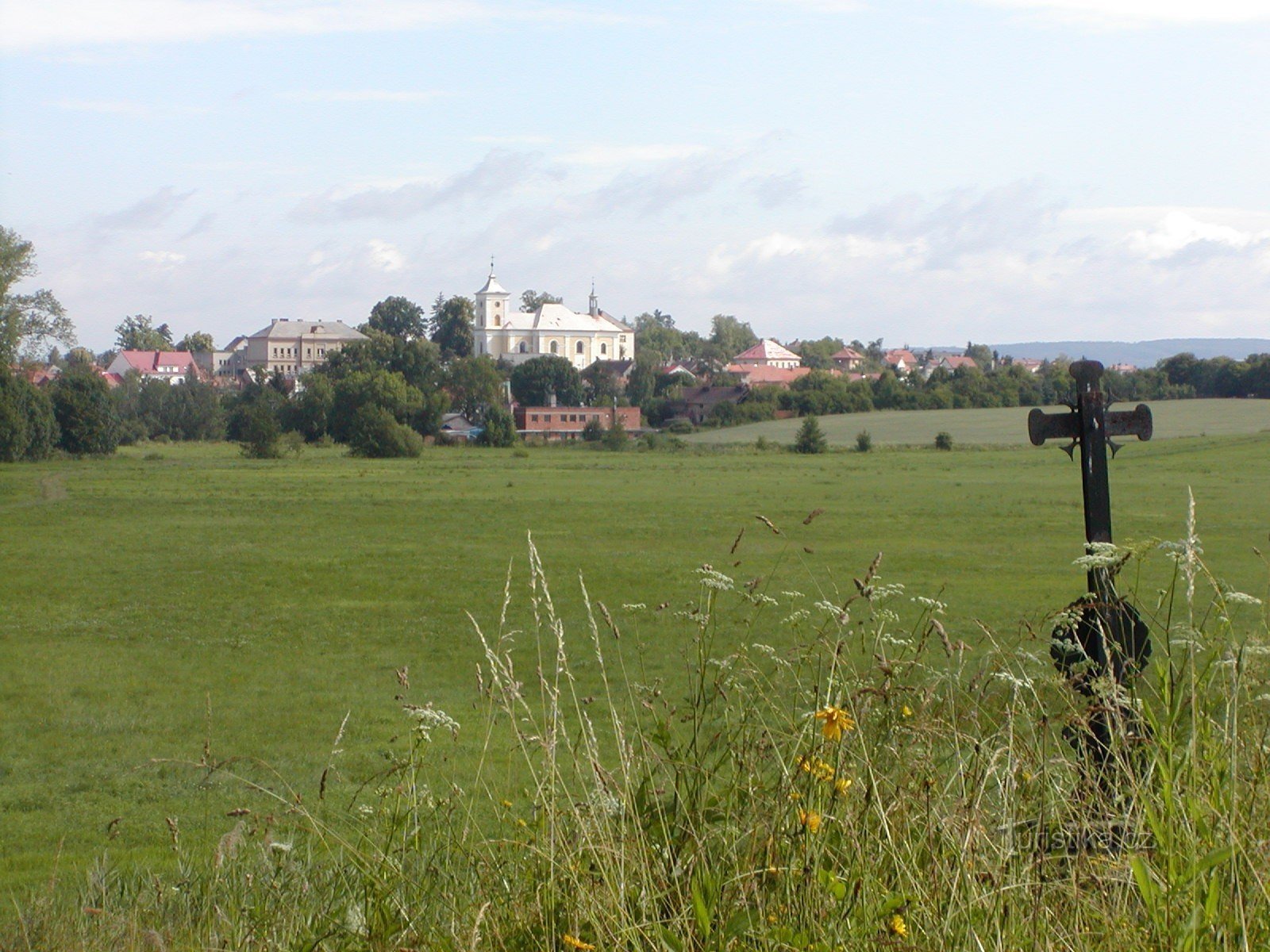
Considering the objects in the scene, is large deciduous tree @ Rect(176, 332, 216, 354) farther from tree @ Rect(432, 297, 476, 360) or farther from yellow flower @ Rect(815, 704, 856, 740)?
yellow flower @ Rect(815, 704, 856, 740)

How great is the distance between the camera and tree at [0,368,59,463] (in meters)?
63.5

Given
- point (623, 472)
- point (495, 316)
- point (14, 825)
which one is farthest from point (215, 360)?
point (14, 825)

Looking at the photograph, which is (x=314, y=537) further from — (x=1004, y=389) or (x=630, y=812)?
(x=1004, y=389)

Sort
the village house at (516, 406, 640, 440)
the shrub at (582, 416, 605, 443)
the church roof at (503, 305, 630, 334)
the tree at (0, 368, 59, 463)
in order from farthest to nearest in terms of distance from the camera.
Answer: the church roof at (503, 305, 630, 334) < the village house at (516, 406, 640, 440) < the shrub at (582, 416, 605, 443) < the tree at (0, 368, 59, 463)

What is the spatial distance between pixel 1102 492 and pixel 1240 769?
1.43m

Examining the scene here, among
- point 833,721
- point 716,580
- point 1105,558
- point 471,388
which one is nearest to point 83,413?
point 471,388

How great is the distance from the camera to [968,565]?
77.6 feet

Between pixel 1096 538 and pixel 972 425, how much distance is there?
8576 centimetres

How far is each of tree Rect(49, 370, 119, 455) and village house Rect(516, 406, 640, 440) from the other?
40.9 metres

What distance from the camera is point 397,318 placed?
157 metres

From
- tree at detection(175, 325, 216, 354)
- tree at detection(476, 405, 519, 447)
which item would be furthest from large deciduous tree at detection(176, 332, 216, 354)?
tree at detection(476, 405, 519, 447)

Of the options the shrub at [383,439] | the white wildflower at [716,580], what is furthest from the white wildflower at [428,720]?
the shrub at [383,439]

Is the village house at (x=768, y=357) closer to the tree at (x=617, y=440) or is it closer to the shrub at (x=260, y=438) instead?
the tree at (x=617, y=440)

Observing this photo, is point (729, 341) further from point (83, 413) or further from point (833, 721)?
point (833, 721)
